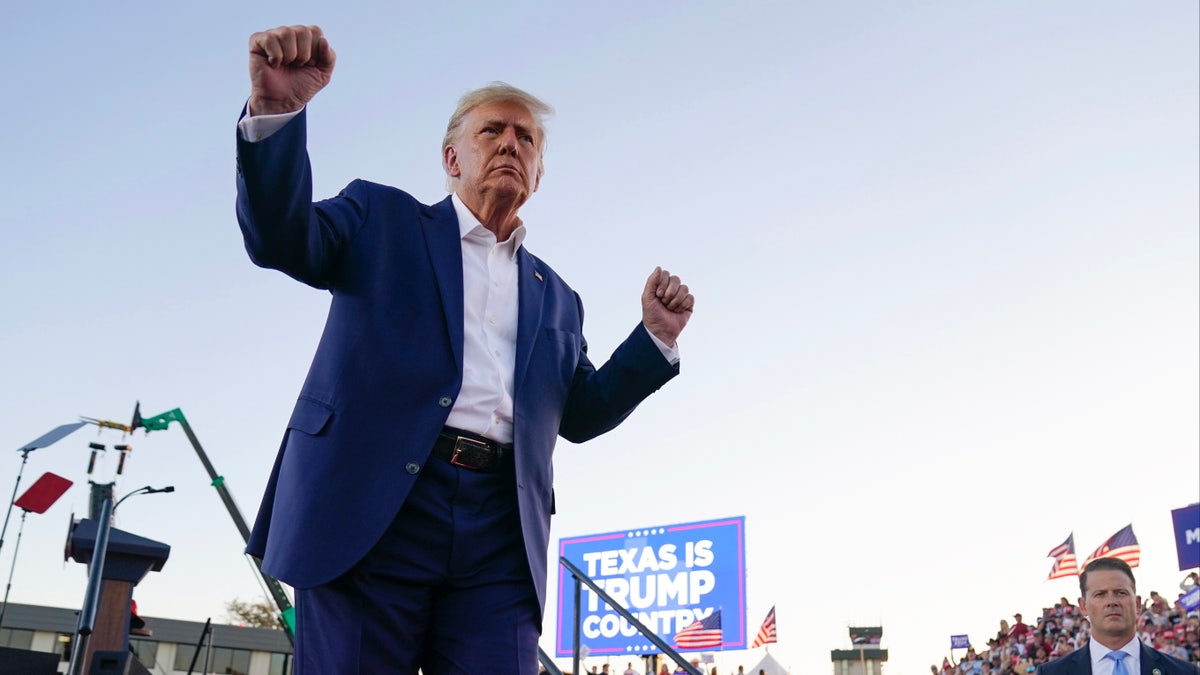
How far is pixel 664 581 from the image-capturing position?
23328 millimetres

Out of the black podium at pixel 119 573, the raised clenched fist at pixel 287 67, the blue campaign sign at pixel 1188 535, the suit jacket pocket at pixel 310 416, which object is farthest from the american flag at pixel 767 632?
the raised clenched fist at pixel 287 67

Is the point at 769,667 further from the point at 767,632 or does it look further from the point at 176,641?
the point at 176,641

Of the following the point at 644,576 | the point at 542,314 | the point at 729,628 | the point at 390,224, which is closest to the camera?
the point at 390,224

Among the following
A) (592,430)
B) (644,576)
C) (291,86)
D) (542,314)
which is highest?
(644,576)

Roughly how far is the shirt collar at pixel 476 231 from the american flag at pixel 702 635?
20.8m

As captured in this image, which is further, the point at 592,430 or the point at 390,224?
the point at 592,430

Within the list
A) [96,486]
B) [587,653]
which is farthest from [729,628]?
[96,486]

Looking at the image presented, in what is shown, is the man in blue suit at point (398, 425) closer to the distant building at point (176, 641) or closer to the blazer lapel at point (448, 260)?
the blazer lapel at point (448, 260)

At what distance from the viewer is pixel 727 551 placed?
73.9 feet

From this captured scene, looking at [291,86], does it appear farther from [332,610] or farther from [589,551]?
[589,551]

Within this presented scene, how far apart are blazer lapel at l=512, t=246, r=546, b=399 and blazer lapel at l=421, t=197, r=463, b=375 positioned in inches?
6.9

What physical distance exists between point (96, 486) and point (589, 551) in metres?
18.1

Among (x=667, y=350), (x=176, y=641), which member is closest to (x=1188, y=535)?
(x=667, y=350)

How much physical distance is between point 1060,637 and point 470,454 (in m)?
19.9
